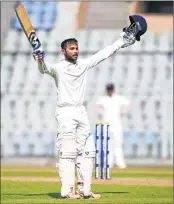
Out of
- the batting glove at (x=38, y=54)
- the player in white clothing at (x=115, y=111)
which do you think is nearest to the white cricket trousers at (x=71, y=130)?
the batting glove at (x=38, y=54)

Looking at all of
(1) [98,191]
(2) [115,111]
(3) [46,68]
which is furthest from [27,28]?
(2) [115,111]

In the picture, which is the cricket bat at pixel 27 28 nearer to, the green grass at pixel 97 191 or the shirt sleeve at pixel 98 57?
the shirt sleeve at pixel 98 57

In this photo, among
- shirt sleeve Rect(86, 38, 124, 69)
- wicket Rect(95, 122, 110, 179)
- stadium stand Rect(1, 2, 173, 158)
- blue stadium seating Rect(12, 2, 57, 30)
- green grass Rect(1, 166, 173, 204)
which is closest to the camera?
green grass Rect(1, 166, 173, 204)

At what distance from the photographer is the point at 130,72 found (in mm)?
29719

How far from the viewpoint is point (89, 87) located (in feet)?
94.9

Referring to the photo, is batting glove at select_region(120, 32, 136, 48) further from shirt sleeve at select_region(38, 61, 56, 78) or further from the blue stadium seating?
the blue stadium seating

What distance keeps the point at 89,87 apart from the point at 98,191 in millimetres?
16859

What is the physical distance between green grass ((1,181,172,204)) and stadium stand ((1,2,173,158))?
12611mm

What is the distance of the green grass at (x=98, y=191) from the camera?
1006cm

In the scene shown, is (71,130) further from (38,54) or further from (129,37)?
(129,37)

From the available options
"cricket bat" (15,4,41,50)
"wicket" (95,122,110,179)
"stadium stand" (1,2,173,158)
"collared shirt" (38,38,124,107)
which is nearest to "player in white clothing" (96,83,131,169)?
"stadium stand" (1,2,173,158)

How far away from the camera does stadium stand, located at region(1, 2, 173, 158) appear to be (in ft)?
87.7

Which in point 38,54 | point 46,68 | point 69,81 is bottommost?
point 69,81

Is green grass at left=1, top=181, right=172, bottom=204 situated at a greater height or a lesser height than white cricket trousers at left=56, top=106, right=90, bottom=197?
lesser
